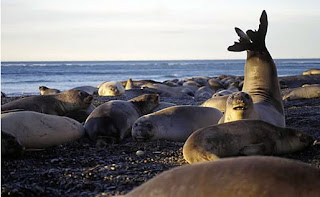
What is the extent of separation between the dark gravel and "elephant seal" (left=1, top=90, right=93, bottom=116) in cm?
165

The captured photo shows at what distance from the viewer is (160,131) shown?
6.68 metres

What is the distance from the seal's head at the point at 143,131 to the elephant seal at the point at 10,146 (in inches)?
78.4

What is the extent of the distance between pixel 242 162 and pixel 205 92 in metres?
12.6

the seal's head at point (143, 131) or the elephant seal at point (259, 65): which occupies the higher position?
the elephant seal at point (259, 65)

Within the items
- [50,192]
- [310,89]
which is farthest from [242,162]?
[310,89]

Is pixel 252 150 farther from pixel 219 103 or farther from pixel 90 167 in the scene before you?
pixel 219 103

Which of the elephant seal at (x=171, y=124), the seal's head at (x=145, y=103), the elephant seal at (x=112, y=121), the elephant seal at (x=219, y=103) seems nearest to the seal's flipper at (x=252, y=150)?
the elephant seal at (x=171, y=124)

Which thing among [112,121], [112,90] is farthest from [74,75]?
[112,121]

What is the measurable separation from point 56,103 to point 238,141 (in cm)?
403

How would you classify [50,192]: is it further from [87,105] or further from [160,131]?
[87,105]

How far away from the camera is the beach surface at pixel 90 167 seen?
3793 millimetres

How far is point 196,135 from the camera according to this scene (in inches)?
192

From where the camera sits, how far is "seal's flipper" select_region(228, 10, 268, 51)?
7.50m

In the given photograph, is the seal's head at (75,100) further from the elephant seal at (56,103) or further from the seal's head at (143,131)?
the seal's head at (143,131)
